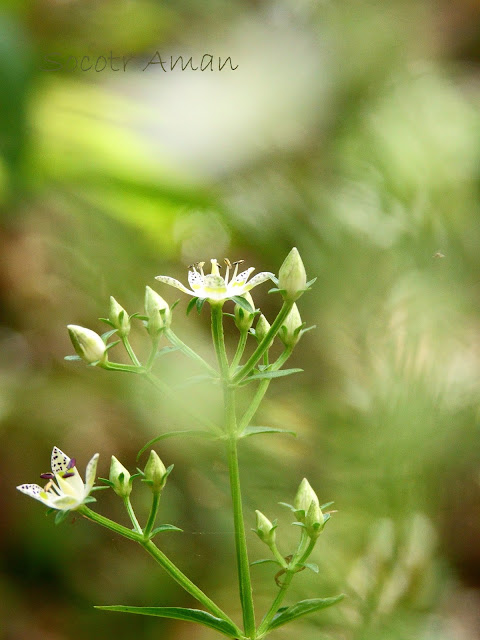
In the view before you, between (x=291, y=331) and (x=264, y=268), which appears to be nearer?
(x=291, y=331)

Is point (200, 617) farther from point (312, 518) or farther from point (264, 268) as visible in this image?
point (264, 268)

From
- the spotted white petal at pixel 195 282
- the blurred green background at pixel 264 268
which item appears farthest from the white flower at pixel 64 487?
the blurred green background at pixel 264 268

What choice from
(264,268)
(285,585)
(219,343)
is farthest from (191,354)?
(264,268)

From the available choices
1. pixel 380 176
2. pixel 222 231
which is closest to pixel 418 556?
pixel 380 176

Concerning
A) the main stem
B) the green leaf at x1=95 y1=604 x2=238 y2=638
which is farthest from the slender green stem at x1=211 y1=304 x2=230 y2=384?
the green leaf at x1=95 y1=604 x2=238 y2=638

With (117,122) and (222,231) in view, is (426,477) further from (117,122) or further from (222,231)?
(117,122)

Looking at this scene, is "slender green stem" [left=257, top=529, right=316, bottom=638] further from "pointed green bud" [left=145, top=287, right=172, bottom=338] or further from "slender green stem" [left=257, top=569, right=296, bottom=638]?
"pointed green bud" [left=145, top=287, right=172, bottom=338]
